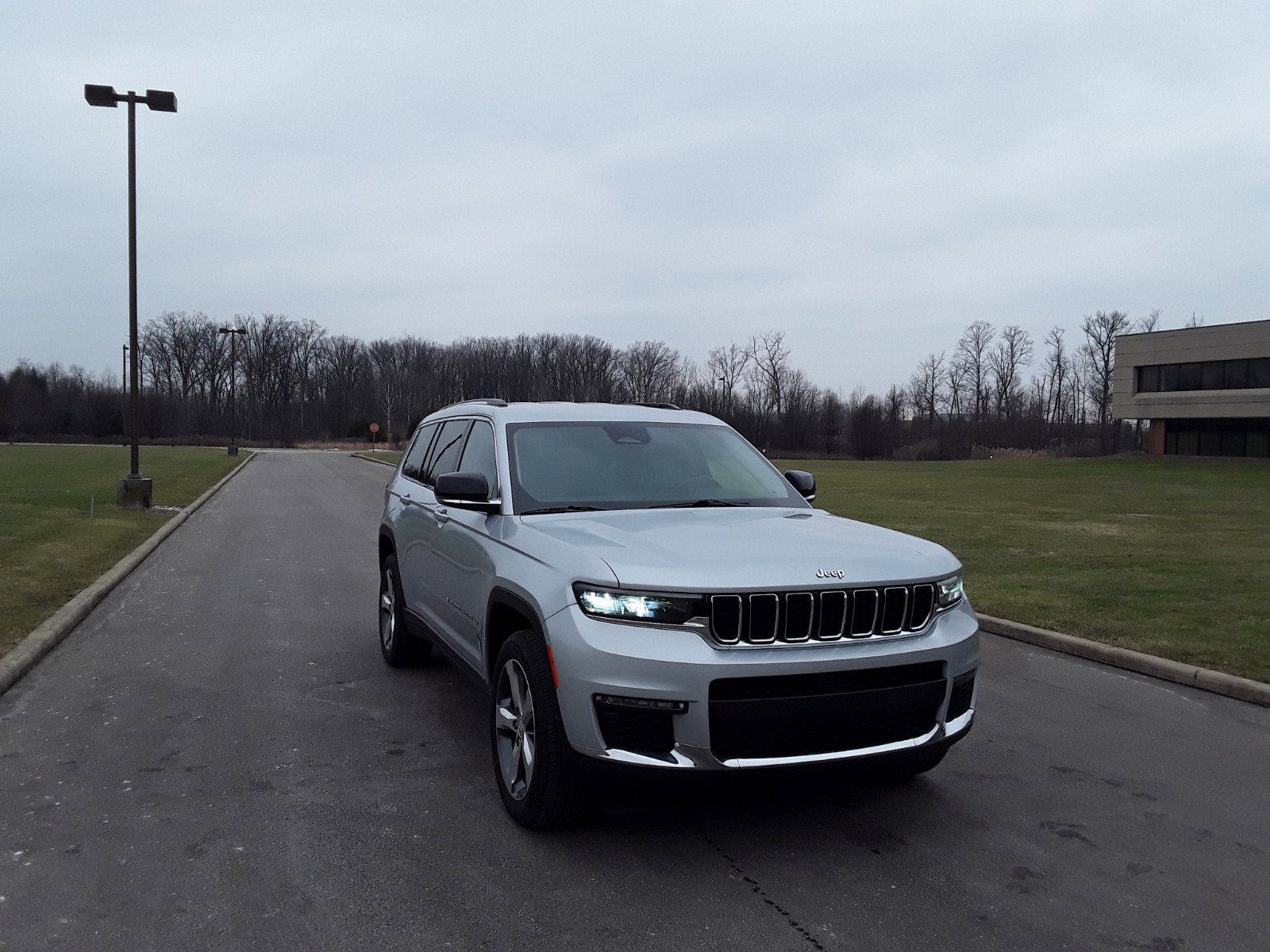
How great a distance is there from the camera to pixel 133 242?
19.4 meters

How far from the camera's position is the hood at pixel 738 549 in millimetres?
3562

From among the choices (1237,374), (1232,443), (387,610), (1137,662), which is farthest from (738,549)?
(1232,443)

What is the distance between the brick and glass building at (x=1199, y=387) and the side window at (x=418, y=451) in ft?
204

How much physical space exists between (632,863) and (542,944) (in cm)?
67

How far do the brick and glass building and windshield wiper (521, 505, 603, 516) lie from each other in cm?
6335

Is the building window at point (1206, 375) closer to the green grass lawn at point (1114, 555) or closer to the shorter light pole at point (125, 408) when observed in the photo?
the green grass lawn at point (1114, 555)

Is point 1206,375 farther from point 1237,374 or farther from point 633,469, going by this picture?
point 633,469

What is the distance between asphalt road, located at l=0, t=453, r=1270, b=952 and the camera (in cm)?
326

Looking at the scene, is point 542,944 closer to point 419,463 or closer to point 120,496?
point 419,463

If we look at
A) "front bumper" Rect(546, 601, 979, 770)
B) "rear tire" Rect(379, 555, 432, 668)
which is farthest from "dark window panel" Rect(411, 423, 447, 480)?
"front bumper" Rect(546, 601, 979, 770)

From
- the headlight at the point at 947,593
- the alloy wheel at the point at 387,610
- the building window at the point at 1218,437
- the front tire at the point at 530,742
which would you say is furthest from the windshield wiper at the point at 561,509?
the building window at the point at 1218,437

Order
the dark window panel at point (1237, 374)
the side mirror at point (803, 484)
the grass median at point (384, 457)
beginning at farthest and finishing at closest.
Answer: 1. the dark window panel at point (1237, 374)
2. the grass median at point (384, 457)
3. the side mirror at point (803, 484)

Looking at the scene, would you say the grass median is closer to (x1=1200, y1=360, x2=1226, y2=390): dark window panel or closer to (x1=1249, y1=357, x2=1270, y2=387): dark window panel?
(x1=1200, y1=360, x2=1226, y2=390): dark window panel

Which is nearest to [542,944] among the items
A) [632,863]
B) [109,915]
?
[632,863]
